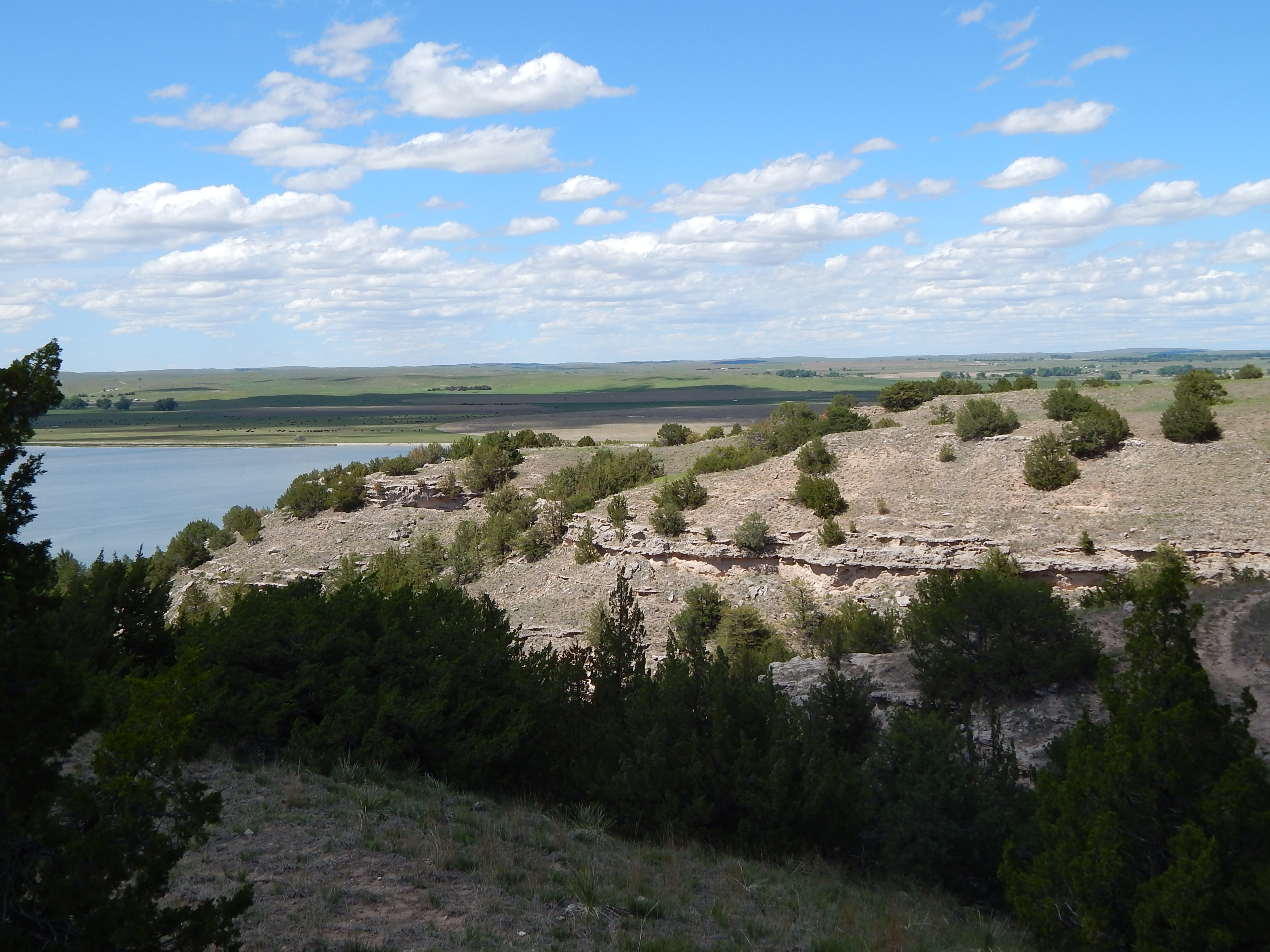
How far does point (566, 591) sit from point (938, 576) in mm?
12632

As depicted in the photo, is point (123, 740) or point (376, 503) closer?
point (123, 740)

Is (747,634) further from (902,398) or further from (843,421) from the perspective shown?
(902,398)

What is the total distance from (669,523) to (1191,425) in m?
15.6

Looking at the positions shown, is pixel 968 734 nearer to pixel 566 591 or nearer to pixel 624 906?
pixel 624 906

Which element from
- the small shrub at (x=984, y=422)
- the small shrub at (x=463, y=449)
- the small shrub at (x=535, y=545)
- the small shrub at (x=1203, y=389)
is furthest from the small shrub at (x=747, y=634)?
the small shrub at (x=463, y=449)

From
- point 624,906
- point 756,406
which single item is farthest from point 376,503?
point 756,406

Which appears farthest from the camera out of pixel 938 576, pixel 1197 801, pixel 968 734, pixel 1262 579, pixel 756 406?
pixel 756 406

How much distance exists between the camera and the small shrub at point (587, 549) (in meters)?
31.0

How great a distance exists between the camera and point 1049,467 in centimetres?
2677

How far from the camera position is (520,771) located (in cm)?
1061

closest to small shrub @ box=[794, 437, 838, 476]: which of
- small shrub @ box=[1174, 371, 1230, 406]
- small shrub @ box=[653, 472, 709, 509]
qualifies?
small shrub @ box=[653, 472, 709, 509]

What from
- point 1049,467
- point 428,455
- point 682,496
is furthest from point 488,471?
point 1049,467

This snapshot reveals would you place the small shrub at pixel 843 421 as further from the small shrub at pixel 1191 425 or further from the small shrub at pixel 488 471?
the small shrub at pixel 488 471

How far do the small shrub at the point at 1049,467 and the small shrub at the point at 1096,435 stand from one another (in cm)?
52
